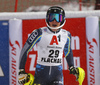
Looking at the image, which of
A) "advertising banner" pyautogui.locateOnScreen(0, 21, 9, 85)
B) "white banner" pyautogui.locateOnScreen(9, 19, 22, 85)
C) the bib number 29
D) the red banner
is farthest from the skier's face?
"advertising banner" pyautogui.locateOnScreen(0, 21, 9, 85)

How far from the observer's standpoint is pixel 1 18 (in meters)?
4.15

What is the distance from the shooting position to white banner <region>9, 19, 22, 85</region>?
410 cm

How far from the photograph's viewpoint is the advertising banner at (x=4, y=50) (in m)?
Answer: 4.16

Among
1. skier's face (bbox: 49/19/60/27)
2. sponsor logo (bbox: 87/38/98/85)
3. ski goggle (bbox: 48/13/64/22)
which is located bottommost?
sponsor logo (bbox: 87/38/98/85)

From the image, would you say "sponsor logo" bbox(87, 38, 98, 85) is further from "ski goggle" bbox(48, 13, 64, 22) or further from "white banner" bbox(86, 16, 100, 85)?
"ski goggle" bbox(48, 13, 64, 22)

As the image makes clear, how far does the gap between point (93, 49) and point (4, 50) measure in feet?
5.78

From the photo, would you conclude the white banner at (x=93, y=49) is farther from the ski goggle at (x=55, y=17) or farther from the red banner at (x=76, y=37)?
the ski goggle at (x=55, y=17)

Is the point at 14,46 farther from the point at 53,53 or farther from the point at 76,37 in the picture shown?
the point at 53,53

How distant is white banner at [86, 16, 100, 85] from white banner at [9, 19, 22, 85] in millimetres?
1341

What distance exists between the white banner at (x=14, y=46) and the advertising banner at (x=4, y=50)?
86 millimetres

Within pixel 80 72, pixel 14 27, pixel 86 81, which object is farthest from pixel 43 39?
pixel 86 81

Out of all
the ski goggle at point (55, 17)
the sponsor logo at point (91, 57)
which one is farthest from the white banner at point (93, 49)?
the ski goggle at point (55, 17)

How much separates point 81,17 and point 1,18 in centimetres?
159

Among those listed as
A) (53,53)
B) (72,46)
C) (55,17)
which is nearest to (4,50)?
(72,46)
